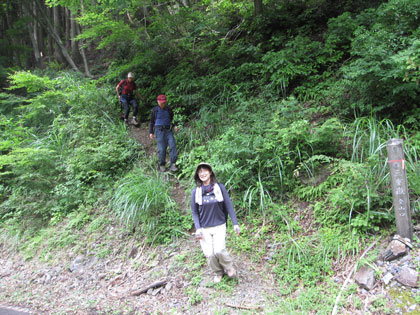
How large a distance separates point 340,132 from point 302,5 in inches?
248

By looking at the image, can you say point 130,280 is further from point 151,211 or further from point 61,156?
point 61,156

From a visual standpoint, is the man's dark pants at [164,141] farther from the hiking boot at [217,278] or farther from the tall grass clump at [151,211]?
the hiking boot at [217,278]

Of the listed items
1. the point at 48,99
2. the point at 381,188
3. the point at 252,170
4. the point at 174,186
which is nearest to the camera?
the point at 381,188

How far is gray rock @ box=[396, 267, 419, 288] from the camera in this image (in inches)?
138

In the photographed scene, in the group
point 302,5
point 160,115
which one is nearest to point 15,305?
point 160,115

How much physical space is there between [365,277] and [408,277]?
473 mm

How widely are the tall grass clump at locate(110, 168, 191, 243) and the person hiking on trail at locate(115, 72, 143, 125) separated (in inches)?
164

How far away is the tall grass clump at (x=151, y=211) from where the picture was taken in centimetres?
591

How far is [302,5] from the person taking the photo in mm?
9875

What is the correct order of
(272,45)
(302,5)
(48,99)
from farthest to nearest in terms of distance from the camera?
(48,99)
(302,5)
(272,45)

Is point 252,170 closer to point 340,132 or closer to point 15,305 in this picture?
point 340,132

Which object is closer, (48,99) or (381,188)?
(381,188)

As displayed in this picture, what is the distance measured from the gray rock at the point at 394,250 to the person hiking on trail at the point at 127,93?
829 cm

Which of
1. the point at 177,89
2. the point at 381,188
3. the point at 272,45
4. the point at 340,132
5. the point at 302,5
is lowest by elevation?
the point at 381,188
